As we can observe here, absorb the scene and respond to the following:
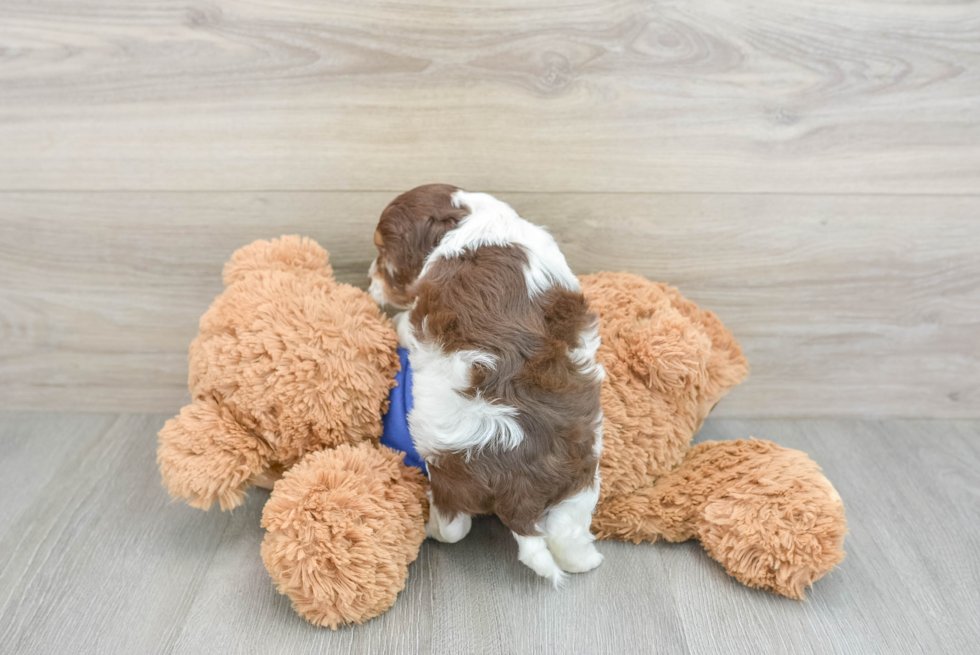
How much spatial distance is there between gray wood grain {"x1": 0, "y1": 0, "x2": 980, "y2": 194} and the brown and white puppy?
9.7 inches

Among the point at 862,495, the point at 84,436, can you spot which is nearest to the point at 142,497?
the point at 84,436

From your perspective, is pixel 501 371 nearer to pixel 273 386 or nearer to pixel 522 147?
pixel 273 386

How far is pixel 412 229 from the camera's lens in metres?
0.82

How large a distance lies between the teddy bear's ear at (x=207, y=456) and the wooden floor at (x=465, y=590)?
→ 127 mm

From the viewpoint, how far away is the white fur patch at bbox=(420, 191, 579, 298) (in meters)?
0.78

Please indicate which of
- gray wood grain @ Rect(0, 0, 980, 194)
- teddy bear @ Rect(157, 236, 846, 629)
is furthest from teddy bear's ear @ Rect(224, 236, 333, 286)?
gray wood grain @ Rect(0, 0, 980, 194)

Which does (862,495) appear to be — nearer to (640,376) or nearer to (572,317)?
(640,376)

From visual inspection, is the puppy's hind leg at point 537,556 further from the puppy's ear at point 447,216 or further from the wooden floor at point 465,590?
the puppy's ear at point 447,216

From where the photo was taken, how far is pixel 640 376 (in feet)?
3.08

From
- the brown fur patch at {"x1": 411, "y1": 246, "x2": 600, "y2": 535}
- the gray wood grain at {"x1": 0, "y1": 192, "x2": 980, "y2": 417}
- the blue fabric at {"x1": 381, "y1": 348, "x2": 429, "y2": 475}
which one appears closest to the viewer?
the brown fur patch at {"x1": 411, "y1": 246, "x2": 600, "y2": 535}

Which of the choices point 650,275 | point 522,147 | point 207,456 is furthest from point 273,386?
point 650,275

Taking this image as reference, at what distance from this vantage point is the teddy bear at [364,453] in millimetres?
782

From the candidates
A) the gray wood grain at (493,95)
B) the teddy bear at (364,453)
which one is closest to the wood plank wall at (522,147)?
the gray wood grain at (493,95)

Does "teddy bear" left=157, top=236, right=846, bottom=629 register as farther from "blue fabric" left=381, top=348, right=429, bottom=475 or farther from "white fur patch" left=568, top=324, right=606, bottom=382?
"white fur patch" left=568, top=324, right=606, bottom=382
